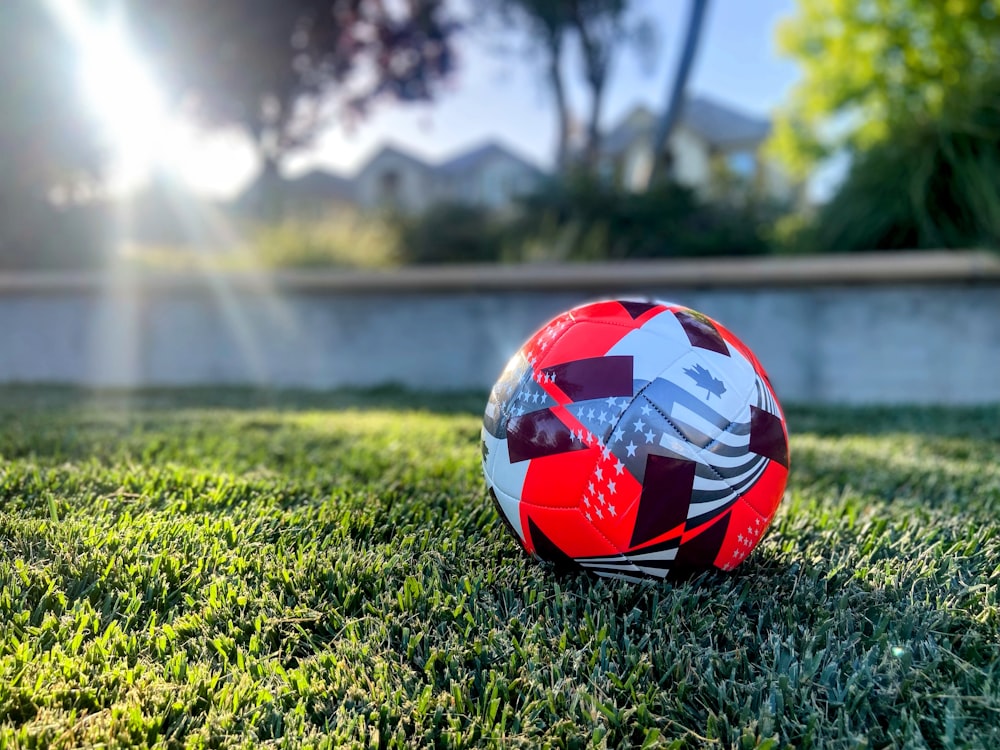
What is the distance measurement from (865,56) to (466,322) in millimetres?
17437

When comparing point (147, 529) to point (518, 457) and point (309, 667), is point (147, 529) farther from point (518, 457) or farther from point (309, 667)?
point (518, 457)

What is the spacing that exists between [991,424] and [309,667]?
15.4 feet

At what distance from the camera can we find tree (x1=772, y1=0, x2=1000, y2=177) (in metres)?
15.8

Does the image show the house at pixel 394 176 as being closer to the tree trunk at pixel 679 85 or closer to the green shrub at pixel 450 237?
the tree trunk at pixel 679 85

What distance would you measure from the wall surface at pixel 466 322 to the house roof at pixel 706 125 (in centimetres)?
3037

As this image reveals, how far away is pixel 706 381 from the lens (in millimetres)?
1874

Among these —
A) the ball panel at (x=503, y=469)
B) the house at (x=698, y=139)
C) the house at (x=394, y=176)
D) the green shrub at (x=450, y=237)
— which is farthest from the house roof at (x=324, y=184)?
the ball panel at (x=503, y=469)

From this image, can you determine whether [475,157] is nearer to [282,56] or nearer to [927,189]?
[282,56]

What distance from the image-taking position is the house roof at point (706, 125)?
117 ft

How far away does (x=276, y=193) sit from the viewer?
17234 millimetres

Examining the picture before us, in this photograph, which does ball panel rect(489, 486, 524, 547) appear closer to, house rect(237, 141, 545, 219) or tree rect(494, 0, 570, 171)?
tree rect(494, 0, 570, 171)

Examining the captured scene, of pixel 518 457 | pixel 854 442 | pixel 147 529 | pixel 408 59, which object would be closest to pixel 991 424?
pixel 854 442

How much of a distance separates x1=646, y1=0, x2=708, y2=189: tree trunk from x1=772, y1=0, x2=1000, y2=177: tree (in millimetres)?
6085

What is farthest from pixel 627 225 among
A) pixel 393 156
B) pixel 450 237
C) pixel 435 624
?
pixel 393 156
